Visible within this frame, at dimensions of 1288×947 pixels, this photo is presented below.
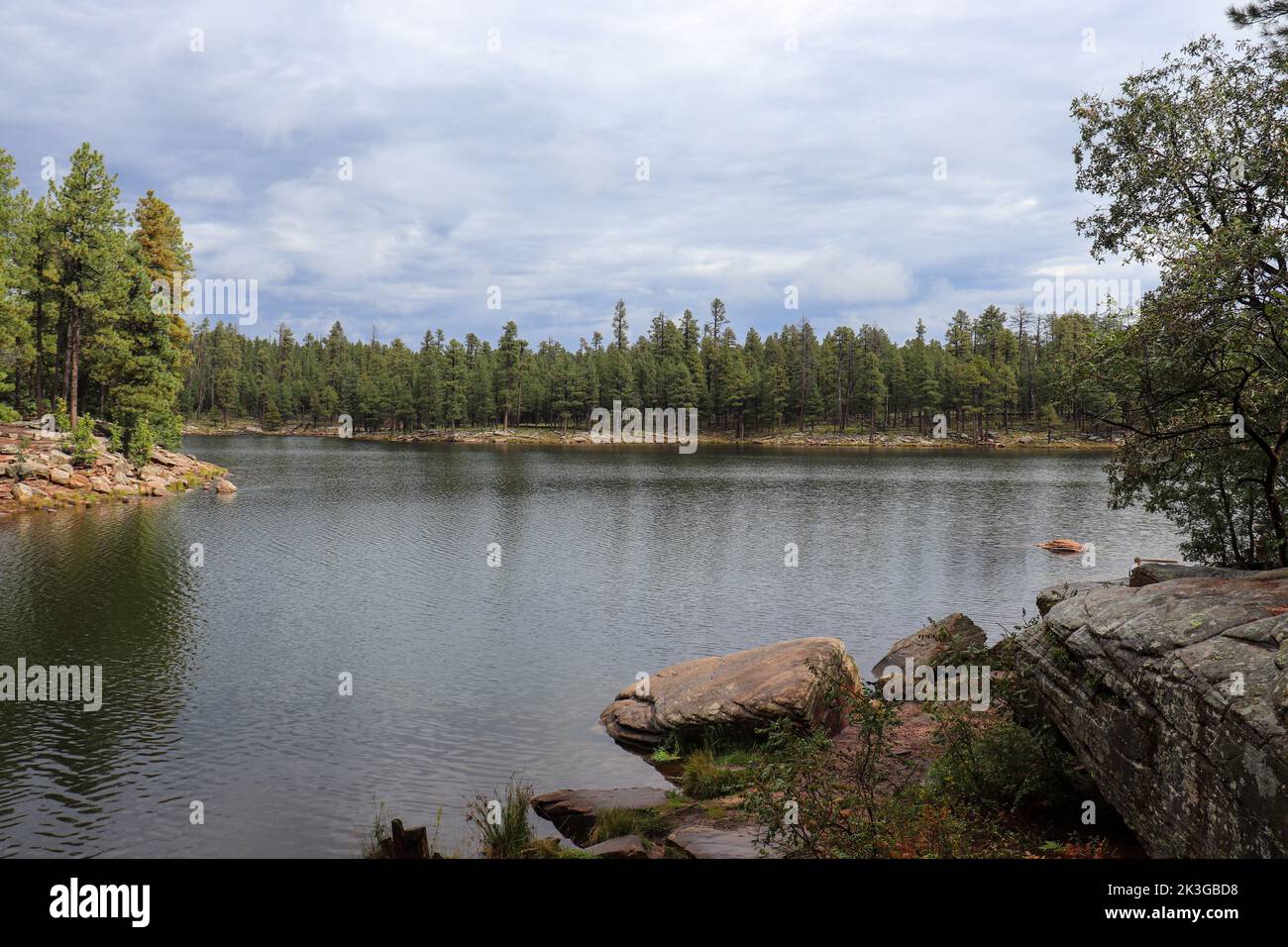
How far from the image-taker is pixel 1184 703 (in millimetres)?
8953

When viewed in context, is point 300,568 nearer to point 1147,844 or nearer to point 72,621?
point 72,621

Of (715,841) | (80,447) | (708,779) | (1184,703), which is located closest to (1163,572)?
(1184,703)

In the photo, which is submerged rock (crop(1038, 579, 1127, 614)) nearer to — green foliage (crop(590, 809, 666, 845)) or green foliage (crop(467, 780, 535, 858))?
green foliage (crop(590, 809, 666, 845))

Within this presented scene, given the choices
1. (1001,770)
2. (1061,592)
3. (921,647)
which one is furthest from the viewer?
(921,647)

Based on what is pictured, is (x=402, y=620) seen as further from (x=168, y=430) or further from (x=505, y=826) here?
(x=168, y=430)

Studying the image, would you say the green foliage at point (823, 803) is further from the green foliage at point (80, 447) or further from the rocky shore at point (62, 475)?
the green foliage at point (80, 447)

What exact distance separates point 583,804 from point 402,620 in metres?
16.1

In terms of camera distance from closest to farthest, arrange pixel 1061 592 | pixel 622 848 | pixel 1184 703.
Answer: pixel 1184 703
pixel 622 848
pixel 1061 592

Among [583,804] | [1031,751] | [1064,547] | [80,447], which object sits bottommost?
[583,804]

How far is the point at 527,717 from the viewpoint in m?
21.0

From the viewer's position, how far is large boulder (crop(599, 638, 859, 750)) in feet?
60.7
